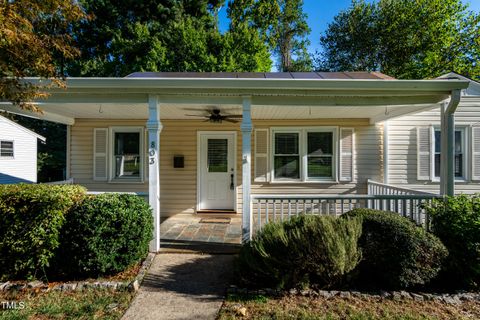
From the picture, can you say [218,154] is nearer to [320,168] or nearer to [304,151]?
[304,151]

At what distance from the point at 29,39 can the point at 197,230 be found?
3.98 m

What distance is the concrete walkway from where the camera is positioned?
284cm

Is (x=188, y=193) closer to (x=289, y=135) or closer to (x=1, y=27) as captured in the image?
(x=289, y=135)

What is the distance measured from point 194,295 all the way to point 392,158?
5.60m

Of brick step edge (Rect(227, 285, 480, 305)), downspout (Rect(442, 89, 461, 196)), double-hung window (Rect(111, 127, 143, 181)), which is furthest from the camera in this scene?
double-hung window (Rect(111, 127, 143, 181))

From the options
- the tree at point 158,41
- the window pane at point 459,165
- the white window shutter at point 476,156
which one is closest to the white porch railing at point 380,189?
the window pane at point 459,165

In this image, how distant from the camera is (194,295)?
3141 mm

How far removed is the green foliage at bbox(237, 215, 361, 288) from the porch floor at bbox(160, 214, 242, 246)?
1.39 m

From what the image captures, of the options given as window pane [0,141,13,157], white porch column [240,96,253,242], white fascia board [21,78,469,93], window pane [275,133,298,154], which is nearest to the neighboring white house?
window pane [0,141,13,157]

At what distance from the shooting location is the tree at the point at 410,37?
14.1m

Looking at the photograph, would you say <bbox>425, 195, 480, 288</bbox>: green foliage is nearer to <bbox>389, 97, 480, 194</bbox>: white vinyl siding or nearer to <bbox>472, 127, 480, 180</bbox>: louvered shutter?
<bbox>389, 97, 480, 194</bbox>: white vinyl siding

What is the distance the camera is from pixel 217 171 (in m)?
6.73

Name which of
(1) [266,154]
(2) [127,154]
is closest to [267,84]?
(1) [266,154]

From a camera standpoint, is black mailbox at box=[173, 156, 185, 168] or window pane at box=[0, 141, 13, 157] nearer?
black mailbox at box=[173, 156, 185, 168]
